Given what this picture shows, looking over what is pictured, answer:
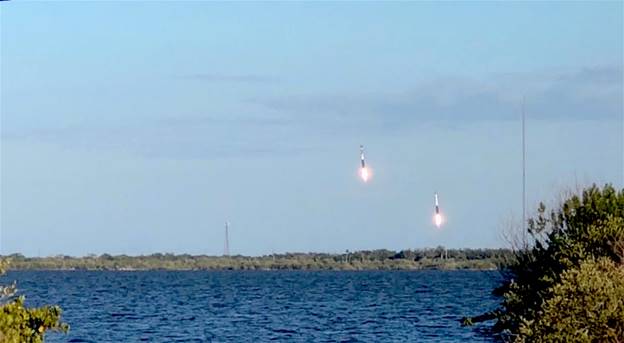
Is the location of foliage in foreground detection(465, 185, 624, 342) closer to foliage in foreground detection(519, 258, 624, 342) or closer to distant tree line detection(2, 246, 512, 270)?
foliage in foreground detection(519, 258, 624, 342)

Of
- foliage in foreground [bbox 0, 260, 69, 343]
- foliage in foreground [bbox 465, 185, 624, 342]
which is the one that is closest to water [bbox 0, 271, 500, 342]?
foliage in foreground [bbox 465, 185, 624, 342]

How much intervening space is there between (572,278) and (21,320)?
8601mm

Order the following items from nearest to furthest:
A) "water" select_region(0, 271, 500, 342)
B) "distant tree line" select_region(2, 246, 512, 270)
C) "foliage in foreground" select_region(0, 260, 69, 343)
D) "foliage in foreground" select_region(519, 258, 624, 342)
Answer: "foliage in foreground" select_region(0, 260, 69, 343)
"foliage in foreground" select_region(519, 258, 624, 342)
"water" select_region(0, 271, 500, 342)
"distant tree line" select_region(2, 246, 512, 270)

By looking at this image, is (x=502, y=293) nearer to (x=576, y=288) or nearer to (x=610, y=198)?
(x=610, y=198)

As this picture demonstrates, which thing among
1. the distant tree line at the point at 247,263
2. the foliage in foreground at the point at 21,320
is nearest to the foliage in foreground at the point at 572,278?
the foliage in foreground at the point at 21,320

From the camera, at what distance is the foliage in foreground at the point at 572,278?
64.4 feet

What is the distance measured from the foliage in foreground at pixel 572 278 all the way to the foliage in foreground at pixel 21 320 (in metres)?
7.71

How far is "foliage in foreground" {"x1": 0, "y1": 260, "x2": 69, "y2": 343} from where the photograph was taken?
16.0m

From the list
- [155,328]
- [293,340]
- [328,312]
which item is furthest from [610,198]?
[328,312]

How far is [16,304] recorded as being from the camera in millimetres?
16547

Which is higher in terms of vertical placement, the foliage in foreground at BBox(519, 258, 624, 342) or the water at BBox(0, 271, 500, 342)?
the foliage in foreground at BBox(519, 258, 624, 342)

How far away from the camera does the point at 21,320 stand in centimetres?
1647

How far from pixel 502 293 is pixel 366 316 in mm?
29926

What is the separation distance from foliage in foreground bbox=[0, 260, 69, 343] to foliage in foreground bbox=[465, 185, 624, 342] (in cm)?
771
